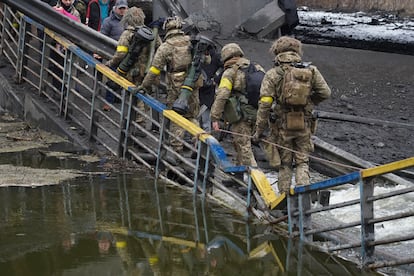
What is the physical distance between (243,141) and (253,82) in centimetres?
75

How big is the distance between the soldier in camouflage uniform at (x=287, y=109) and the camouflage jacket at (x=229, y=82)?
1.82 feet

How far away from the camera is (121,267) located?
6.57m

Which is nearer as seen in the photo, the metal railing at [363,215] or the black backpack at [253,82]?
the metal railing at [363,215]

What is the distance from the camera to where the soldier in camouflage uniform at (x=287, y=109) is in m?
8.20

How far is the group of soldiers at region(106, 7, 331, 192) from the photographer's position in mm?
8250

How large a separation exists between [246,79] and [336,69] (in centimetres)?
839

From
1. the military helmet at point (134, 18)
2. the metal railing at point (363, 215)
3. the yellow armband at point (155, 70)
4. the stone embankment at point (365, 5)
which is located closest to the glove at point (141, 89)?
the yellow armband at point (155, 70)

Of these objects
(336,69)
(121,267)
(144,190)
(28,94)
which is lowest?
(121,267)

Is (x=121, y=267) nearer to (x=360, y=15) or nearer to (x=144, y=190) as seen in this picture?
(x=144, y=190)

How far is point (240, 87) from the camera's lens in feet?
29.6

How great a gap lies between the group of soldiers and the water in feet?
2.87

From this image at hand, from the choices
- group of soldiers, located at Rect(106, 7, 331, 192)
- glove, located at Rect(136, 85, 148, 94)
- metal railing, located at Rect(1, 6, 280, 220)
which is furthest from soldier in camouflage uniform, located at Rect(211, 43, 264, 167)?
glove, located at Rect(136, 85, 148, 94)

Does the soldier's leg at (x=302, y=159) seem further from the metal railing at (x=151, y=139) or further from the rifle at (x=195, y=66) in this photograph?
the rifle at (x=195, y=66)

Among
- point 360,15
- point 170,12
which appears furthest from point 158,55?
point 360,15
